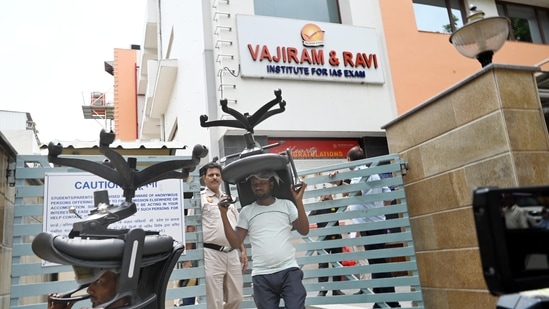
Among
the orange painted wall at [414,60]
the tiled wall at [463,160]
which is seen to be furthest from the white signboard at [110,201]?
the orange painted wall at [414,60]

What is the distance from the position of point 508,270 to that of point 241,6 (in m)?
7.70

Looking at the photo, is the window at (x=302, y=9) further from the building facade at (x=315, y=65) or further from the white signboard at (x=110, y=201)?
the white signboard at (x=110, y=201)

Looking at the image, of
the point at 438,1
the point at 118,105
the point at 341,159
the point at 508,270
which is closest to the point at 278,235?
the point at 508,270

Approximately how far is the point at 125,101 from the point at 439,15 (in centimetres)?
1361

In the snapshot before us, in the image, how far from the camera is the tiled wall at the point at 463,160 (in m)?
3.25

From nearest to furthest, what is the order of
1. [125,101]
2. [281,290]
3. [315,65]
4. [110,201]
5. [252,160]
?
[252,160]
[281,290]
[110,201]
[315,65]
[125,101]

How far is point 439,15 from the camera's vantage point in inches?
390

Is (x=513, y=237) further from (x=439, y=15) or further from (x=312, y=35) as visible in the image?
(x=439, y=15)

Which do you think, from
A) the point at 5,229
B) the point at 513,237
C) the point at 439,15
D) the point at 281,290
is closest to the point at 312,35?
the point at 439,15

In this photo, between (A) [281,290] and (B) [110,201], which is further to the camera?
(B) [110,201]

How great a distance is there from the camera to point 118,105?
62.1ft

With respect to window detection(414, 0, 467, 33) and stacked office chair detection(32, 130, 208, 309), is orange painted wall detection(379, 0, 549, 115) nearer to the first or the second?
window detection(414, 0, 467, 33)

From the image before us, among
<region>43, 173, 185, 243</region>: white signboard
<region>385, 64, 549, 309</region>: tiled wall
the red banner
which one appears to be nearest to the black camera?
<region>385, 64, 549, 309</region>: tiled wall

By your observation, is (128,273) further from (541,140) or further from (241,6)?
(241,6)
